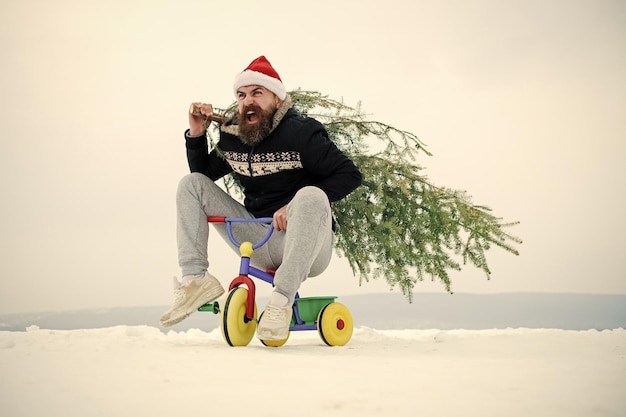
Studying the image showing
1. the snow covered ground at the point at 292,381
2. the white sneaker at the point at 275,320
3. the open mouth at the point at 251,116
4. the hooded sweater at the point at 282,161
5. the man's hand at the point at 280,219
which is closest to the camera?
the snow covered ground at the point at 292,381

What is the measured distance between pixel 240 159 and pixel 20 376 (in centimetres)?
160

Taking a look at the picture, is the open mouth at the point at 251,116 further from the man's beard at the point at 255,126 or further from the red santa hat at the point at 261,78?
the red santa hat at the point at 261,78

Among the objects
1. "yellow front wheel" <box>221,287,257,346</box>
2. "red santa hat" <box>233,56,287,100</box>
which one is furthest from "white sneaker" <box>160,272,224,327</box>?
"red santa hat" <box>233,56,287,100</box>

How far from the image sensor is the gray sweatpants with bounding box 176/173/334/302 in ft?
8.91

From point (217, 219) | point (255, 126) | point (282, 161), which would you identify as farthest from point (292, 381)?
point (255, 126)

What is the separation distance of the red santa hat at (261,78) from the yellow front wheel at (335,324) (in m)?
1.13

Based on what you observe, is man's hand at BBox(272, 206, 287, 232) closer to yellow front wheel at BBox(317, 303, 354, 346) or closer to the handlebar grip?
the handlebar grip

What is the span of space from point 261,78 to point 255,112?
20 cm

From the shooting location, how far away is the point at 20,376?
5.99 feet

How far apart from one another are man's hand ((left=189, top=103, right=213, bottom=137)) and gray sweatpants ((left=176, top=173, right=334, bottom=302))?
0.26 metres

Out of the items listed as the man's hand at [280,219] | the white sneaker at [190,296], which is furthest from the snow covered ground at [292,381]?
the man's hand at [280,219]

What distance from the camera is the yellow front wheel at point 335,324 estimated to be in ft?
9.94

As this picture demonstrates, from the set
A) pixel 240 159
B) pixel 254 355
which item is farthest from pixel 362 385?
pixel 240 159

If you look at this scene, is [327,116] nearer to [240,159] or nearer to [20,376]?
[240,159]
